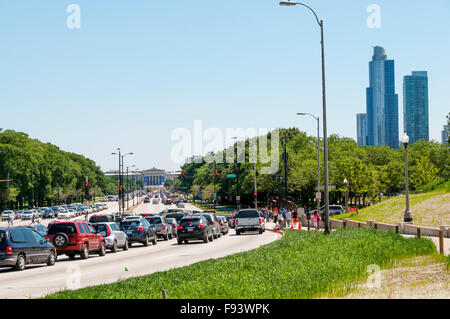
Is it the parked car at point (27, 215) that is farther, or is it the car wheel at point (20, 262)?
the parked car at point (27, 215)

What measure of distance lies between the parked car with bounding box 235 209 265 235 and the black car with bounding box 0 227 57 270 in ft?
82.1

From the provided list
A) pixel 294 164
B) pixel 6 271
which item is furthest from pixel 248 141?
pixel 6 271

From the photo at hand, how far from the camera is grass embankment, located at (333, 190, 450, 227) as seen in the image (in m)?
42.4

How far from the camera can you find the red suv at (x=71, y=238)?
29719mm

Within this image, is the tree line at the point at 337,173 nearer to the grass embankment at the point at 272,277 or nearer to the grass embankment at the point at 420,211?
the grass embankment at the point at 420,211

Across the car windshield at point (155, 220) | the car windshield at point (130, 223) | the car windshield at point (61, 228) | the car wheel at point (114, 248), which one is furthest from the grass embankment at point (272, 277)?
the car windshield at point (155, 220)

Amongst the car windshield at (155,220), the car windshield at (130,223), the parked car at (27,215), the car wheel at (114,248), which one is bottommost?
the parked car at (27,215)

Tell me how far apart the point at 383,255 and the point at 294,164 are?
8181 cm

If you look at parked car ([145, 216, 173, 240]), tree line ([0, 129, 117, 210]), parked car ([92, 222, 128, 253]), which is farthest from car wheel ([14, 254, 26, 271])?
tree line ([0, 129, 117, 210])

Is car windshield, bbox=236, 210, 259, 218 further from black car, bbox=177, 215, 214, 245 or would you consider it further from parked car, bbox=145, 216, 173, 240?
black car, bbox=177, 215, 214, 245

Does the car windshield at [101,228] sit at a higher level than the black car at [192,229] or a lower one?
higher

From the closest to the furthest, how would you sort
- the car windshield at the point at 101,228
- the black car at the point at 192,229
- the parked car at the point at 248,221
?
the car windshield at the point at 101,228
the black car at the point at 192,229
the parked car at the point at 248,221

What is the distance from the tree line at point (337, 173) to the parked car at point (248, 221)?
80.5 ft
